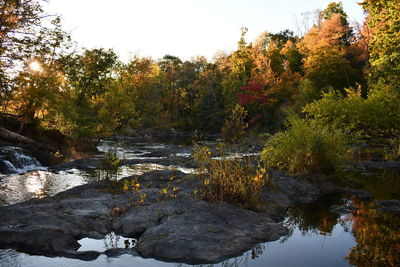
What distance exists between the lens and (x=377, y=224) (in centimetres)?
680

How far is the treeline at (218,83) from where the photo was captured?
1469cm

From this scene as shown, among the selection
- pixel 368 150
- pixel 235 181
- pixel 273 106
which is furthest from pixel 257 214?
pixel 273 106

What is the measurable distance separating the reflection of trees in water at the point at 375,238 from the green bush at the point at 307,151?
301cm

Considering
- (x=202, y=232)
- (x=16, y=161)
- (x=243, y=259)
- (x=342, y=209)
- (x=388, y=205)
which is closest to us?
(x=243, y=259)

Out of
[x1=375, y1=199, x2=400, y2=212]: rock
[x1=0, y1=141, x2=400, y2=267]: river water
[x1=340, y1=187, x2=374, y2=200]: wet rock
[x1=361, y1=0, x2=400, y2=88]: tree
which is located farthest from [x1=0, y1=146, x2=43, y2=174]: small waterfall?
[x1=361, y1=0, x2=400, y2=88]: tree

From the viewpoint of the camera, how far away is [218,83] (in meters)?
54.2

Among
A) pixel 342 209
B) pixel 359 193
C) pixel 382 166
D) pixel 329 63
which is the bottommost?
pixel 342 209

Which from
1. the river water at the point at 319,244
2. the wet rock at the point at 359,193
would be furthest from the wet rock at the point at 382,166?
the wet rock at the point at 359,193

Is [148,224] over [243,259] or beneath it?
over

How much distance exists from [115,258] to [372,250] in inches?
159

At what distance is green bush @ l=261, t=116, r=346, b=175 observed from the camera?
10.9 m

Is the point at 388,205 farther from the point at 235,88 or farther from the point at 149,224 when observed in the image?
the point at 235,88

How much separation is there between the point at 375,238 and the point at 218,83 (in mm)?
49120

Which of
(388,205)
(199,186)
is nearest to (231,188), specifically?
(199,186)
